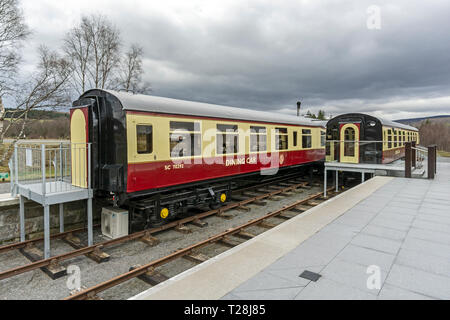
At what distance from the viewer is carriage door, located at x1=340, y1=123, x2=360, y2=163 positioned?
13.0 metres

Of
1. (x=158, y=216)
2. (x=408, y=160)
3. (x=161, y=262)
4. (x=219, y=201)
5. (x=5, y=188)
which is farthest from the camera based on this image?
(x=408, y=160)

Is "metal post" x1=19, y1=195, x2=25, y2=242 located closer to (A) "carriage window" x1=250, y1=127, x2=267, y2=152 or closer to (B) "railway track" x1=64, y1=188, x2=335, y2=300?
(B) "railway track" x1=64, y1=188, x2=335, y2=300

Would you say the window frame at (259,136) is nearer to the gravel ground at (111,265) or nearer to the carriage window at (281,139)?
the carriage window at (281,139)

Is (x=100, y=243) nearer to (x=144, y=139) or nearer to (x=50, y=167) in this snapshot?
(x=144, y=139)

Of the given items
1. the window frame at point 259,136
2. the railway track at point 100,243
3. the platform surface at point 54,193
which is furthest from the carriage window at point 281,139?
the platform surface at point 54,193

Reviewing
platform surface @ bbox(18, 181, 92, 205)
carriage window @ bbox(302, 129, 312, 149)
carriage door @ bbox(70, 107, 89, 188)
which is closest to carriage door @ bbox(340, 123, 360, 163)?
carriage window @ bbox(302, 129, 312, 149)

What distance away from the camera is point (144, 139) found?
22.0 ft

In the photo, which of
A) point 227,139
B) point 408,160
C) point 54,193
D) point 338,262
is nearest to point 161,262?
point 54,193

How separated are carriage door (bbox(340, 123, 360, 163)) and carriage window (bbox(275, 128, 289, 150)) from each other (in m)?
3.07

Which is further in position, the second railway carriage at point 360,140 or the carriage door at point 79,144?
the second railway carriage at point 360,140

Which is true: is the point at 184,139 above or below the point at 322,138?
below

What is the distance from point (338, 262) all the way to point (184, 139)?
496cm

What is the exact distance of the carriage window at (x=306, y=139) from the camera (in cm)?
1395
